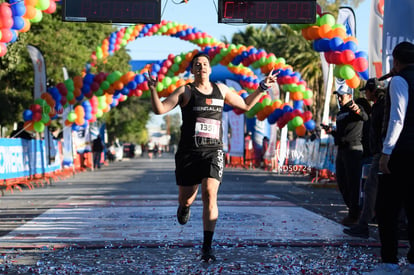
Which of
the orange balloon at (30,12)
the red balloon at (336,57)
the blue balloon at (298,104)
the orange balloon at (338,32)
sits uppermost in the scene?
the orange balloon at (30,12)

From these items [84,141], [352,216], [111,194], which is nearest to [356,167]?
[352,216]

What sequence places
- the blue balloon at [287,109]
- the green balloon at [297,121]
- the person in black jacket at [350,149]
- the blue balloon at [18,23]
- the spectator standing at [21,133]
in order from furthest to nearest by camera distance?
the blue balloon at [287,109] → the green balloon at [297,121] → the spectator standing at [21,133] → the blue balloon at [18,23] → the person in black jacket at [350,149]

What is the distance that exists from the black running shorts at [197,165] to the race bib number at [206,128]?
0.16 metres

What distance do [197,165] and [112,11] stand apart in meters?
4.32

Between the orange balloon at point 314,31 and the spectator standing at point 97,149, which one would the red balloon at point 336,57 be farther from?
the spectator standing at point 97,149

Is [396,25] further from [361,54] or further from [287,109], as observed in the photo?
[287,109]

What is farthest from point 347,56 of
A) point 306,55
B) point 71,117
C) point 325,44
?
point 306,55

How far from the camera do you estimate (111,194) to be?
53.0 ft

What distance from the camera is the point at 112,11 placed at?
10281mm

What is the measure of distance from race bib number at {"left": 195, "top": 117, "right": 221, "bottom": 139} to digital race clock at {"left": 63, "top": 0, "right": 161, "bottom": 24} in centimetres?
394

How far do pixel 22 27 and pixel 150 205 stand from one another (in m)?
4.89

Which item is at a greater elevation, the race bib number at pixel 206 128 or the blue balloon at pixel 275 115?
the race bib number at pixel 206 128

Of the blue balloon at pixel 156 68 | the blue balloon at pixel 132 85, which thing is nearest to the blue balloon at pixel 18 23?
the blue balloon at pixel 132 85

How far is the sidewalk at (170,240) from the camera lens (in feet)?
20.4
